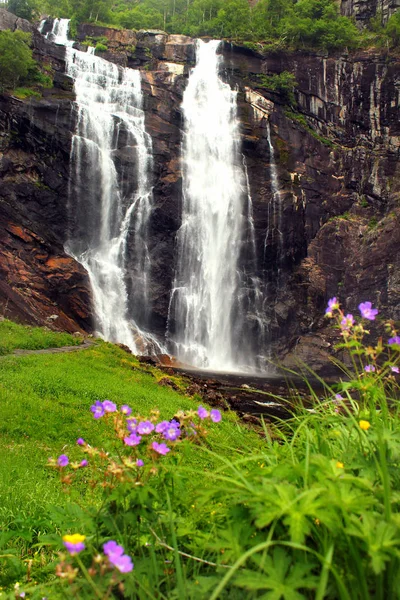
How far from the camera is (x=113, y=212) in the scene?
2817 cm

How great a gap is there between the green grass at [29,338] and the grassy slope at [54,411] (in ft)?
5.03

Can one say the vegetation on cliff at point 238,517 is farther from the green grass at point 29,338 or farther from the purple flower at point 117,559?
the green grass at point 29,338

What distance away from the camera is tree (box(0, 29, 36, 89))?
27.9 metres

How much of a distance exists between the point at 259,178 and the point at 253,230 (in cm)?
426

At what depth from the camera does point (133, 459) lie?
1714 millimetres

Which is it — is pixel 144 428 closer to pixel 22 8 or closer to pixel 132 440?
pixel 132 440

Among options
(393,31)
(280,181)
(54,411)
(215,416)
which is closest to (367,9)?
(393,31)

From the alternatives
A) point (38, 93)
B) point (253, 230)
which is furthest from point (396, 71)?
point (38, 93)

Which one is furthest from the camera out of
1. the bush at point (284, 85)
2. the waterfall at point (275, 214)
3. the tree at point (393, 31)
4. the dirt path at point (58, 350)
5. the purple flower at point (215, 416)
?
the tree at point (393, 31)

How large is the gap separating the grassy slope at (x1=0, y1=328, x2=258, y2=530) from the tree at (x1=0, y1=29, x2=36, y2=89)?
21954 millimetres

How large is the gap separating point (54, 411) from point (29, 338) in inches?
323

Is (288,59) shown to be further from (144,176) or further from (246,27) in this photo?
(144,176)

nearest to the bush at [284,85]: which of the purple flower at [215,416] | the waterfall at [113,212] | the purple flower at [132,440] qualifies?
the waterfall at [113,212]

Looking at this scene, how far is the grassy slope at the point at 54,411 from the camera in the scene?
4070 mm
